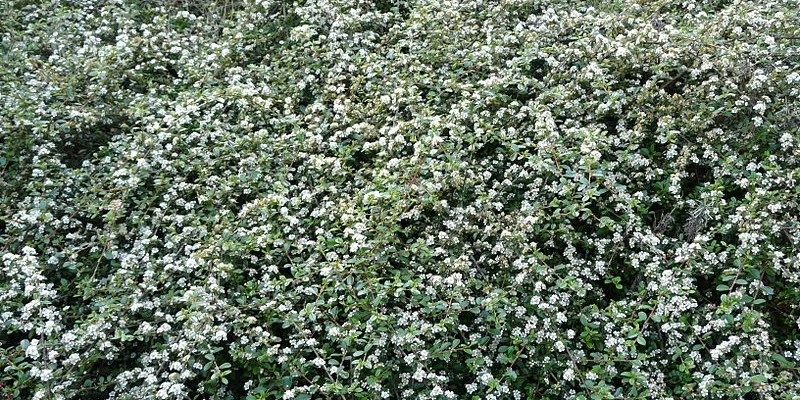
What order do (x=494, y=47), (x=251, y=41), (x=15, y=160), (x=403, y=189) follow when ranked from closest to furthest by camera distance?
(x=403, y=189) < (x=15, y=160) < (x=494, y=47) < (x=251, y=41)

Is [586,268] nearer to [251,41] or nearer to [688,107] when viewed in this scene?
[688,107]

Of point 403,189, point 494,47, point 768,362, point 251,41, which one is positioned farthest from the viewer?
point 251,41

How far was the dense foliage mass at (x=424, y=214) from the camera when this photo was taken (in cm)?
315

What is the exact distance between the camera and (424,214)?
3.66 metres

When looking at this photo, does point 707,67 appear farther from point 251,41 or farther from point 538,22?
point 251,41

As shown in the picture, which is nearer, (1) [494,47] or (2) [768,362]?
(2) [768,362]

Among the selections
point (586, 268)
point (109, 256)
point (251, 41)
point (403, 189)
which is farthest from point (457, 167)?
point (251, 41)

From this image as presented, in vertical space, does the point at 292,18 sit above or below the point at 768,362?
above

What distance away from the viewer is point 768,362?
119 inches

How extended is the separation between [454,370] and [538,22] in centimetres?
262

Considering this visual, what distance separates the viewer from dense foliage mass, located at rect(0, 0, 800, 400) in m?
3.15

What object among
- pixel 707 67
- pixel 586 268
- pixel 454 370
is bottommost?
pixel 454 370

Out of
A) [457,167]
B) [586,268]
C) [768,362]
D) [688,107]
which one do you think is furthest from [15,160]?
[768,362]

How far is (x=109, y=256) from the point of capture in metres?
3.68
